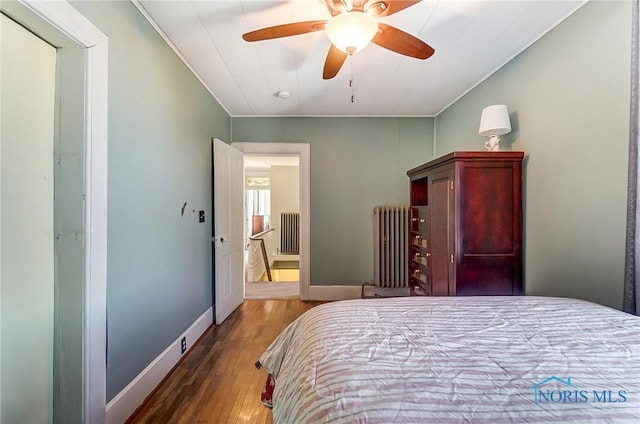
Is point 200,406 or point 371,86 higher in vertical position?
point 371,86

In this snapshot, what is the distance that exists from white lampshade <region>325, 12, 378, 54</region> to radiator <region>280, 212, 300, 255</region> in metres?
5.79

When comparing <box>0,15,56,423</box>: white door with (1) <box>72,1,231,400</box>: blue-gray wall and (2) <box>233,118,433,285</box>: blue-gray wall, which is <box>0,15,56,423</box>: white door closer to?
(1) <box>72,1,231,400</box>: blue-gray wall

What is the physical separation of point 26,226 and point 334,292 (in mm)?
2861

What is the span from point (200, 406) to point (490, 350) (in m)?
1.65

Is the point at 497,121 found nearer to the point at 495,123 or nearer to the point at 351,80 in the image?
the point at 495,123

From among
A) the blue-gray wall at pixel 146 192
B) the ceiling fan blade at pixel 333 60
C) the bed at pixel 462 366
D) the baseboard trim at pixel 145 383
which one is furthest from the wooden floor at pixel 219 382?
the ceiling fan blade at pixel 333 60

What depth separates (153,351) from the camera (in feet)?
5.67

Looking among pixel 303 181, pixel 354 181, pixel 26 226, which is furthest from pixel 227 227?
pixel 26 226

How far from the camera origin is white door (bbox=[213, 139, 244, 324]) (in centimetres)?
271

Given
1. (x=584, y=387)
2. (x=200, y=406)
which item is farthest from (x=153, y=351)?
(x=584, y=387)

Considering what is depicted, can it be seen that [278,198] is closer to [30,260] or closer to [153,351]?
[153,351]

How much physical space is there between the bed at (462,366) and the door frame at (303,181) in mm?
2164
